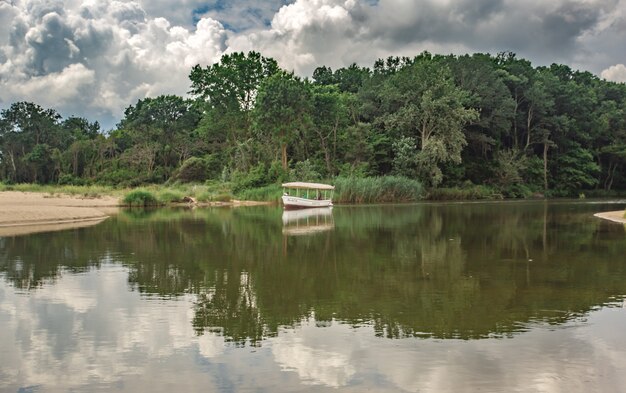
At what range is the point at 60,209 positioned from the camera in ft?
116

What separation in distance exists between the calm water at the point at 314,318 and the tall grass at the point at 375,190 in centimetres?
3436

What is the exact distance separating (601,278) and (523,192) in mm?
62376

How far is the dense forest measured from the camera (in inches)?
2482

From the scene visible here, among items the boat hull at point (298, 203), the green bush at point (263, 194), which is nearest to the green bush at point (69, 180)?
the green bush at point (263, 194)

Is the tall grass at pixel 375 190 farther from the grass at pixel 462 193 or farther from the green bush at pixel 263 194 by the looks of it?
the green bush at pixel 263 194

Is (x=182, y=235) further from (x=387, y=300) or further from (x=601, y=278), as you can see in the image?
(x=601, y=278)

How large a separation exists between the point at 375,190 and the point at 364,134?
517 inches

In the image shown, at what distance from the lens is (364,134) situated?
2601 inches

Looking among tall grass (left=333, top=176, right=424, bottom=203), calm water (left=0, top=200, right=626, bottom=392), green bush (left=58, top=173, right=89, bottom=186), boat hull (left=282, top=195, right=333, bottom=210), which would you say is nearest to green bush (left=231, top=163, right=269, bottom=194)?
tall grass (left=333, top=176, right=424, bottom=203)

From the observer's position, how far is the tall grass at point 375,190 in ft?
178

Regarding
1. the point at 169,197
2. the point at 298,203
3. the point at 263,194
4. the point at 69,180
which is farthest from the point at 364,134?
the point at 69,180

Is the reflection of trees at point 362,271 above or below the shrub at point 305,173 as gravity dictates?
below

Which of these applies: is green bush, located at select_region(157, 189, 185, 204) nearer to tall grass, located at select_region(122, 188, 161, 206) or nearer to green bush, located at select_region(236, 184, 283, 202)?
tall grass, located at select_region(122, 188, 161, 206)

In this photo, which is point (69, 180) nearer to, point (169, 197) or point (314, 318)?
point (169, 197)
